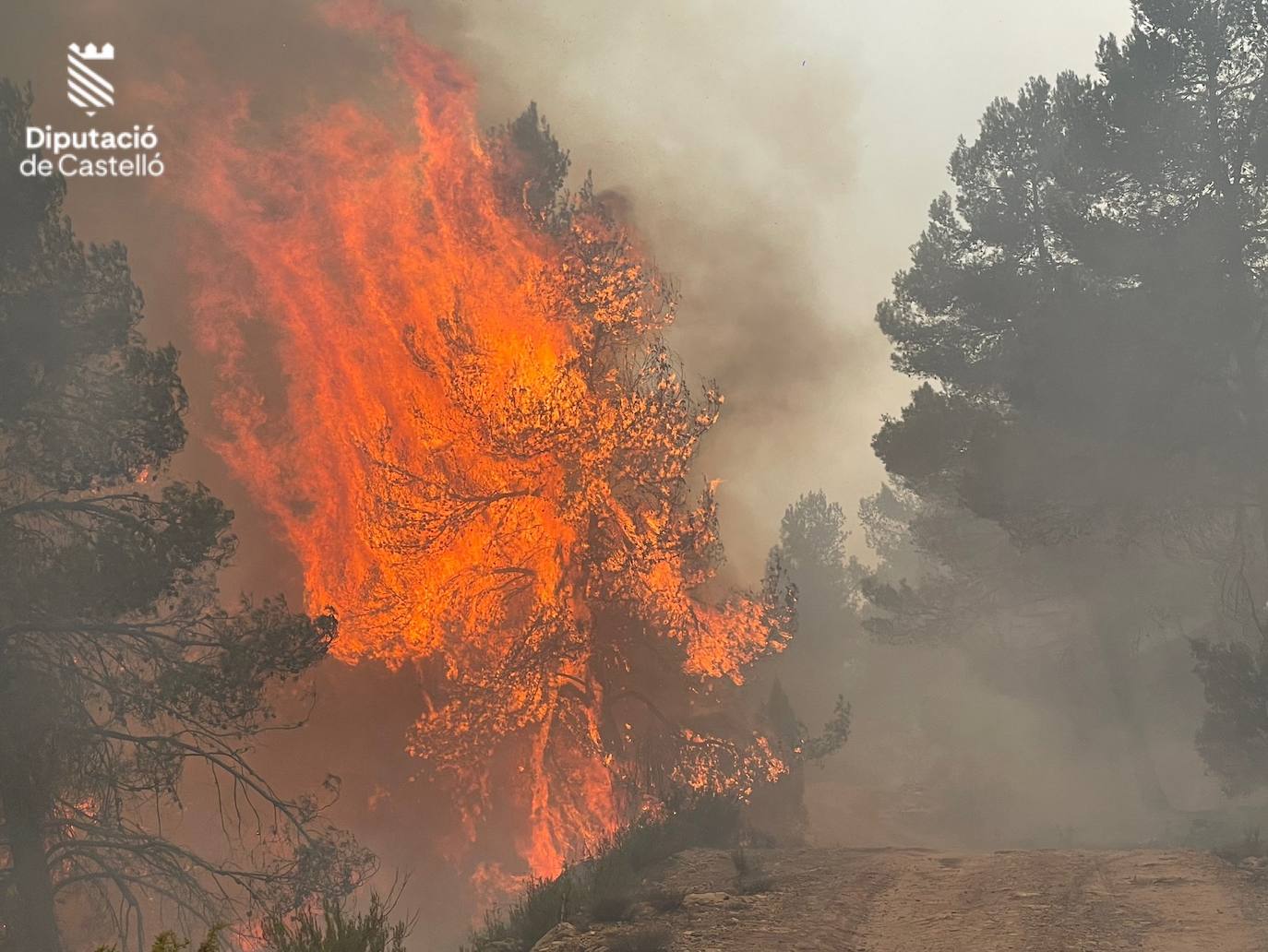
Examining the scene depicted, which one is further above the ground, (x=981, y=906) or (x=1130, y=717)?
(x=1130, y=717)

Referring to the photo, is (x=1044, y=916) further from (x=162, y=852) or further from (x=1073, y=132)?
(x=1073, y=132)

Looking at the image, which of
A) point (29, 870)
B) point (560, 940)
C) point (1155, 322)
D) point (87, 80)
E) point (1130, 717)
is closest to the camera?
point (560, 940)

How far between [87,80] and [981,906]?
25.3m

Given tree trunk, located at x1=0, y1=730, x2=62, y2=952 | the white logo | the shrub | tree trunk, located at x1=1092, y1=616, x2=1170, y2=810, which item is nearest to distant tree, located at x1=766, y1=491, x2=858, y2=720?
tree trunk, located at x1=1092, y1=616, x2=1170, y2=810

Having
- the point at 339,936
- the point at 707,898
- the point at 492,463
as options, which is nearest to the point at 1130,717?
the point at 492,463

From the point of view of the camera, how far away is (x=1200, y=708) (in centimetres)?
3105

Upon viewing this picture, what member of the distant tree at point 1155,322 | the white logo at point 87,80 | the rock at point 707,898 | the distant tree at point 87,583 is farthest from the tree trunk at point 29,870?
the white logo at point 87,80

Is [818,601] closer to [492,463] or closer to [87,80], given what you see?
[492,463]

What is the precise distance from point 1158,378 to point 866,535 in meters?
46.0

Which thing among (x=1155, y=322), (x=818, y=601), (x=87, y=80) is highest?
(x=87, y=80)

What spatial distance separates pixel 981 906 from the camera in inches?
404

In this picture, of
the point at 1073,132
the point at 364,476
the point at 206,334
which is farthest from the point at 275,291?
the point at 1073,132

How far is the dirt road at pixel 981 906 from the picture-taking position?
888 centimetres

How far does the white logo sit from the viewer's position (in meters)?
23.6
